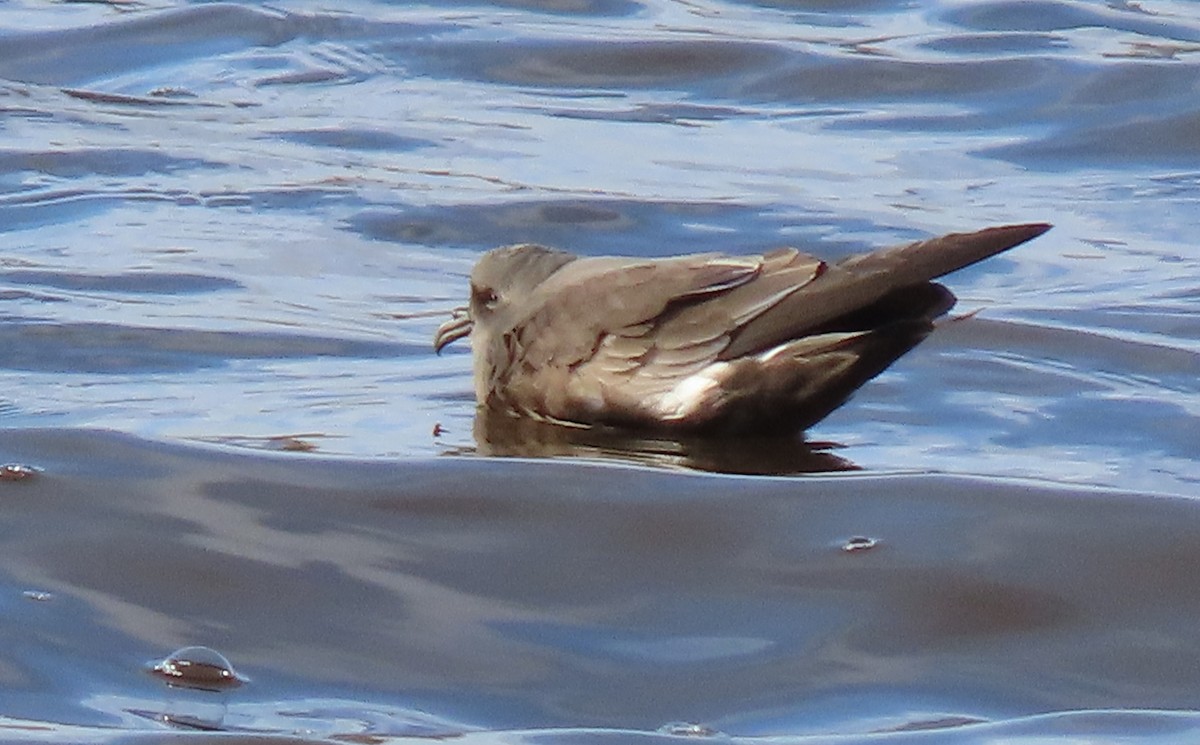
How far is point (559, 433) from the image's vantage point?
5.57m

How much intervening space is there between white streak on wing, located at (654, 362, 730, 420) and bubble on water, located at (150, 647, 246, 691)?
76.2 inches

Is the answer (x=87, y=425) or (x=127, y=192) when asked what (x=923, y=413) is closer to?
(x=87, y=425)

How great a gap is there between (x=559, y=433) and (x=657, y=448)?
0.92 ft

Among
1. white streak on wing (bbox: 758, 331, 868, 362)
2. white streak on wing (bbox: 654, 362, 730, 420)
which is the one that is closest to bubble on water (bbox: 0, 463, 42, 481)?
white streak on wing (bbox: 654, 362, 730, 420)

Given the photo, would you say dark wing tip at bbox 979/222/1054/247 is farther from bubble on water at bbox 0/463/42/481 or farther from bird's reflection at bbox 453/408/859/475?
bubble on water at bbox 0/463/42/481

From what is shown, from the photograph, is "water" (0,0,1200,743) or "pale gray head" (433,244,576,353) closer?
"water" (0,0,1200,743)

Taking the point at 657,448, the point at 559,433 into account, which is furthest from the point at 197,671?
the point at 559,433

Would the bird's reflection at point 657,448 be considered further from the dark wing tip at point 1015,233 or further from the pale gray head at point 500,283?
the dark wing tip at point 1015,233

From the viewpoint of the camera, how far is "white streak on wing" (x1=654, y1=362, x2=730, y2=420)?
544 centimetres

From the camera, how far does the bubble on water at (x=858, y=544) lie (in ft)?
13.8

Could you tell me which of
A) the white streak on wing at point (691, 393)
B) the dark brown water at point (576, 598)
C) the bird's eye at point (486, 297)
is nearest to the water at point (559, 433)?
the dark brown water at point (576, 598)

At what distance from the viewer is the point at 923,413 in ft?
18.9

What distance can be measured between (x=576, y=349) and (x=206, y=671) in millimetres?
2083

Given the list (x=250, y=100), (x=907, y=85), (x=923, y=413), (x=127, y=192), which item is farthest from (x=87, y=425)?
(x=907, y=85)
